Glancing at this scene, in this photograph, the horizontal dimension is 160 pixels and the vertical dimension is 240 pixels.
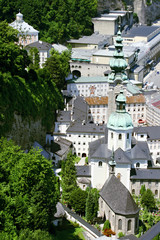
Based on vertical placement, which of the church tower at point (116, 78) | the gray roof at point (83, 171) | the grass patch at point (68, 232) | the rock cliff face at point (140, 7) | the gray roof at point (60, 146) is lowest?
the grass patch at point (68, 232)

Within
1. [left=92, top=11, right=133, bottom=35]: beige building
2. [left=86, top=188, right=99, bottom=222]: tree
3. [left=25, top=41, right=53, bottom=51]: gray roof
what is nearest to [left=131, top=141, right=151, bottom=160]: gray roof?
[left=86, top=188, right=99, bottom=222]: tree

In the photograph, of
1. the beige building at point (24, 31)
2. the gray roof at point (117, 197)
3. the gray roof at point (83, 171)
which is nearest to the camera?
the gray roof at point (117, 197)

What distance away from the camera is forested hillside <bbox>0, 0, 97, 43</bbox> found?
128 m

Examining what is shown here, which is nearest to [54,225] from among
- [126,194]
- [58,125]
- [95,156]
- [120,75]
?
[126,194]

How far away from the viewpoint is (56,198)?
54219mm

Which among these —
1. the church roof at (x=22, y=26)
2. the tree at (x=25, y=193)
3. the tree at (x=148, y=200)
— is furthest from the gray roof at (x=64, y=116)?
the church roof at (x=22, y=26)

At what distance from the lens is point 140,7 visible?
7156 inches

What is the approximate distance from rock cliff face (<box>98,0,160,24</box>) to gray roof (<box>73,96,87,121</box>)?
254 feet

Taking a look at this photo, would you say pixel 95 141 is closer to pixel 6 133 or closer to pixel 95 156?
pixel 95 156

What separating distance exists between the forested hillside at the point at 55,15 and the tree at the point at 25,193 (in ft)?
253

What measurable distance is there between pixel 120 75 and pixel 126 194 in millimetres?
29344

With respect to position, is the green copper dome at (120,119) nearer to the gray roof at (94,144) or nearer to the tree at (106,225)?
the gray roof at (94,144)

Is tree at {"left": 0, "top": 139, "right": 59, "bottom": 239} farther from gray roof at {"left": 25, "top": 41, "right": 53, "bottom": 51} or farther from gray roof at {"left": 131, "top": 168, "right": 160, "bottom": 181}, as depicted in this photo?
gray roof at {"left": 25, "top": 41, "right": 53, "bottom": 51}

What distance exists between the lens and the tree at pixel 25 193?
161 feet
